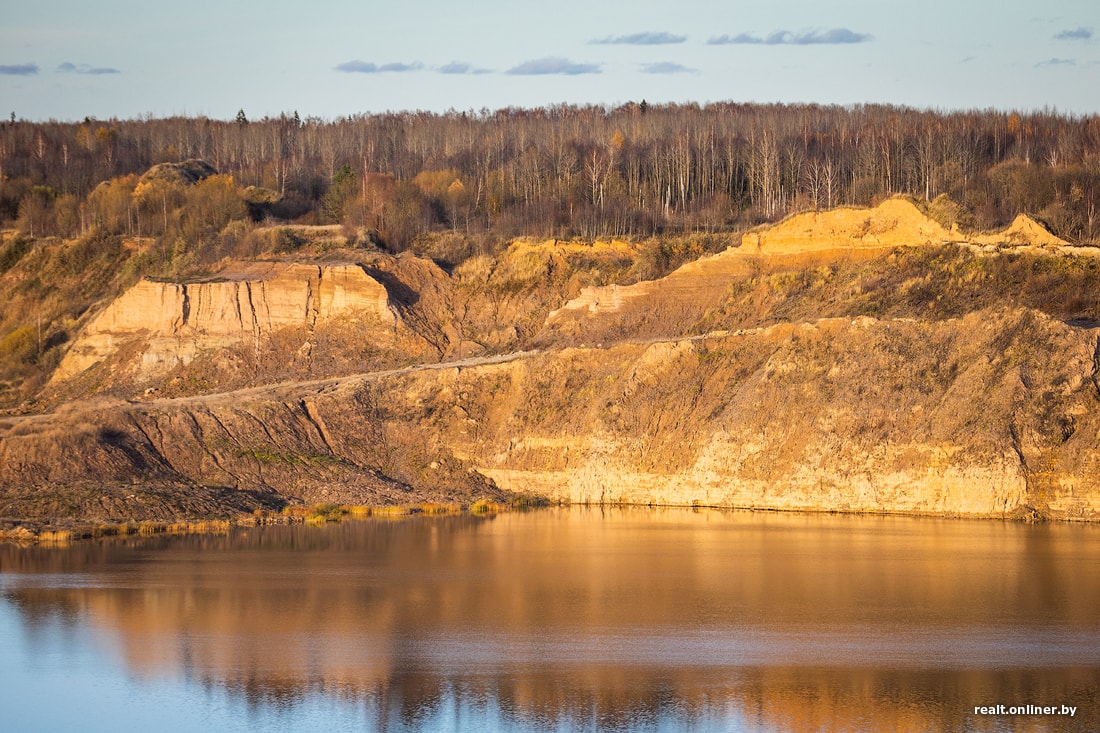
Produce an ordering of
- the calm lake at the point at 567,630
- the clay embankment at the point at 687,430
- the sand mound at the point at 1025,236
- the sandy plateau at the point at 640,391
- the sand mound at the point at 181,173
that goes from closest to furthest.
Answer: the calm lake at the point at 567,630 → the clay embankment at the point at 687,430 → the sandy plateau at the point at 640,391 → the sand mound at the point at 1025,236 → the sand mound at the point at 181,173

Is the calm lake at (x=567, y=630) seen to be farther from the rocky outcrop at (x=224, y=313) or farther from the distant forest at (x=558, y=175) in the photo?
the distant forest at (x=558, y=175)

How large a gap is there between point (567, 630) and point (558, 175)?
257ft

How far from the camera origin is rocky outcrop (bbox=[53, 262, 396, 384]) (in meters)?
76.9

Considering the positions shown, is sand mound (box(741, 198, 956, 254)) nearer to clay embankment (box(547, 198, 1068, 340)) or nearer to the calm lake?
clay embankment (box(547, 198, 1068, 340))

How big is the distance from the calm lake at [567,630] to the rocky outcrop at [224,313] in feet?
92.8

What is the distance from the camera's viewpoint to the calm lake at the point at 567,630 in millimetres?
26250

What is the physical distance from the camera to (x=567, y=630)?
33.4 metres

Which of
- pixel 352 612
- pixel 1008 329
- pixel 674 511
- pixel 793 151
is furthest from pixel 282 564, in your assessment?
pixel 793 151

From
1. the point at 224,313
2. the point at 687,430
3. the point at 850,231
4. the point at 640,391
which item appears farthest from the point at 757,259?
the point at 224,313

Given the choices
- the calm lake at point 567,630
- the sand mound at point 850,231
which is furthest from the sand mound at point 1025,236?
the calm lake at point 567,630

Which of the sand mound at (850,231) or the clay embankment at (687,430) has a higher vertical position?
the sand mound at (850,231)

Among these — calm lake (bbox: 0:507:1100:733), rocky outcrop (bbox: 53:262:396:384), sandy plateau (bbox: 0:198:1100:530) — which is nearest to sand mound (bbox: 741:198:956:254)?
sandy plateau (bbox: 0:198:1100:530)

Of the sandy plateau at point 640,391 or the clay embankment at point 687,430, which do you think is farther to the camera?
the sandy plateau at point 640,391

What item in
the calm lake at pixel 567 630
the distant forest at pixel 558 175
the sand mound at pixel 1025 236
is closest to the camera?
the calm lake at pixel 567 630
